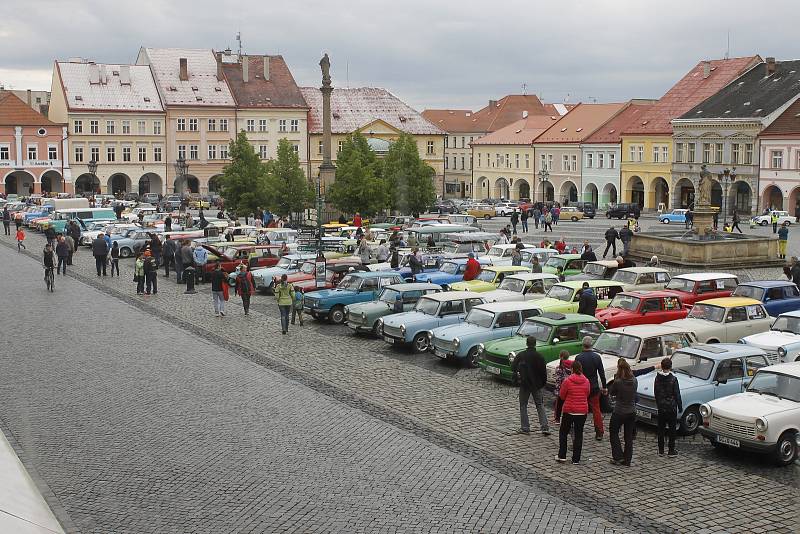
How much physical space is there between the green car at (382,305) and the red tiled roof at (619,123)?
197 ft

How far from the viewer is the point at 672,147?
75.6 metres

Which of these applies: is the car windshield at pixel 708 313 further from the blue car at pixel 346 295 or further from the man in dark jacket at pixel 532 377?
the blue car at pixel 346 295

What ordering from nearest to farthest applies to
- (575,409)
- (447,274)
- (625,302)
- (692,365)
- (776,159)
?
(575,409), (692,365), (625,302), (447,274), (776,159)

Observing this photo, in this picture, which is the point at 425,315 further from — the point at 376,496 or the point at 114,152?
the point at 114,152

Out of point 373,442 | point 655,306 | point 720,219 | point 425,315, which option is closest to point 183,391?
point 373,442

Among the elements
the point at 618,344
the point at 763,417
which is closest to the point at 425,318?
the point at 618,344

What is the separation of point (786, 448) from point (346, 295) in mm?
14576

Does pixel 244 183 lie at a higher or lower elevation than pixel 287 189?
higher

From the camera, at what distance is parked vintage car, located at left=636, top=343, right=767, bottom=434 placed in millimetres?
15641

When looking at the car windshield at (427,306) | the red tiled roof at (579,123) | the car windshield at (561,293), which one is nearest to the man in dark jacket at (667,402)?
the car windshield at (427,306)

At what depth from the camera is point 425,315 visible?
23.1 meters

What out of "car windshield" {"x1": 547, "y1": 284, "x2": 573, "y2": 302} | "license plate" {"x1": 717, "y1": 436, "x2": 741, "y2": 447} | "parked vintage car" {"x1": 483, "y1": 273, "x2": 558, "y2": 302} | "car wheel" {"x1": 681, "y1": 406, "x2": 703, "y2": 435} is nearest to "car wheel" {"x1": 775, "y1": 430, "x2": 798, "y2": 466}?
"license plate" {"x1": 717, "y1": 436, "x2": 741, "y2": 447}

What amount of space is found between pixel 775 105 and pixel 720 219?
8332 millimetres

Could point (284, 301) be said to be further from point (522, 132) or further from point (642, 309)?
point (522, 132)
